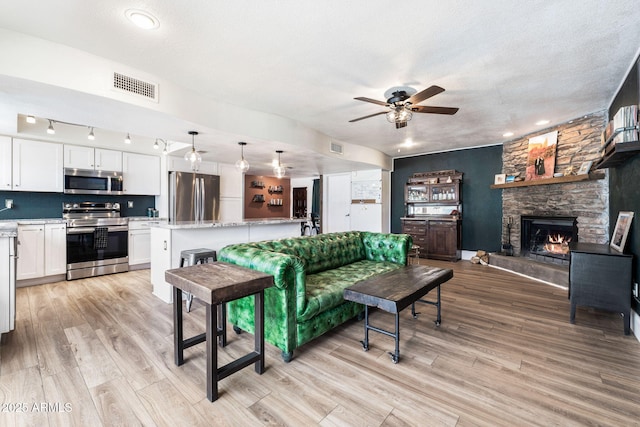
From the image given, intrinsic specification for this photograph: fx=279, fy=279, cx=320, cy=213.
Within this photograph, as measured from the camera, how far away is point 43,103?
9.07 ft

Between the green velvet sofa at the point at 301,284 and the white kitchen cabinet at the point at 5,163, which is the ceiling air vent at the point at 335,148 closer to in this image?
the green velvet sofa at the point at 301,284

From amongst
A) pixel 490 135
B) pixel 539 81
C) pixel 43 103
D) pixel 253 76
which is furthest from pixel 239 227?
pixel 490 135

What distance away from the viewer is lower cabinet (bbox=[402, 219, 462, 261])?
6.18 m

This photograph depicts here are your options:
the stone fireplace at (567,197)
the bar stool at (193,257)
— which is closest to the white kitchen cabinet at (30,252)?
the bar stool at (193,257)

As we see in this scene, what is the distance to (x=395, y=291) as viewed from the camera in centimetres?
233

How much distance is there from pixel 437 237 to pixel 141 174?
21.1ft

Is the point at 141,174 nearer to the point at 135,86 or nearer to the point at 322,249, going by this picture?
the point at 135,86

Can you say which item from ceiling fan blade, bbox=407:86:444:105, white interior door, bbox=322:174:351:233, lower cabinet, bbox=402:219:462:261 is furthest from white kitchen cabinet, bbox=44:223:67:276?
lower cabinet, bbox=402:219:462:261

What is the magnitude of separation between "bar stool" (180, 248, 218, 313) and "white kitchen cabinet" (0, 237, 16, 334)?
4.82 ft

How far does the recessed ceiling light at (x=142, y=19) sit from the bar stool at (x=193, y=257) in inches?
93.5

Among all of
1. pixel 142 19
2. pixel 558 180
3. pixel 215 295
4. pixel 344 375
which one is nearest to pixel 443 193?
pixel 558 180

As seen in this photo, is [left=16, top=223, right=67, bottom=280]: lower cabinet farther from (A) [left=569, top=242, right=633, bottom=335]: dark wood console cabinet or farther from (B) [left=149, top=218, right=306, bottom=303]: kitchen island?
(A) [left=569, top=242, right=633, bottom=335]: dark wood console cabinet

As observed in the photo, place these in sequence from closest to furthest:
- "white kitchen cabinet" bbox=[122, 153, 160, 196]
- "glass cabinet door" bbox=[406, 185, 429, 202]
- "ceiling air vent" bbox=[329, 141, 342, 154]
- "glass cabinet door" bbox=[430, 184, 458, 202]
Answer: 1. "white kitchen cabinet" bbox=[122, 153, 160, 196]
2. "ceiling air vent" bbox=[329, 141, 342, 154]
3. "glass cabinet door" bbox=[430, 184, 458, 202]
4. "glass cabinet door" bbox=[406, 185, 429, 202]

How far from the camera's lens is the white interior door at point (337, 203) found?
26.2 feet
